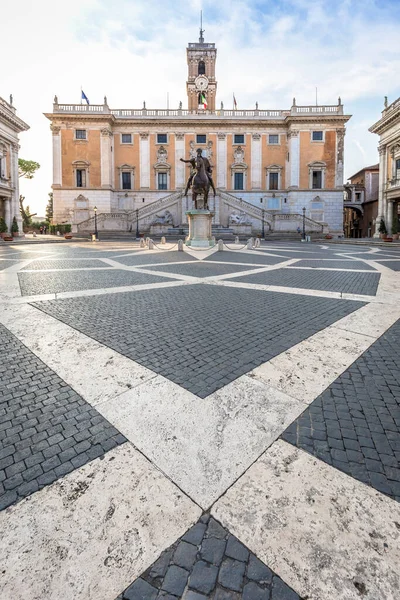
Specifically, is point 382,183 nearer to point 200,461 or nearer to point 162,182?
point 162,182

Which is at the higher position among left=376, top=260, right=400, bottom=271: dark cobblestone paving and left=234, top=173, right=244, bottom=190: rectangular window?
left=234, top=173, right=244, bottom=190: rectangular window

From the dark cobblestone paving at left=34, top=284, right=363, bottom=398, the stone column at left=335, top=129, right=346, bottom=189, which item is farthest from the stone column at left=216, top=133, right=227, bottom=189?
the dark cobblestone paving at left=34, top=284, right=363, bottom=398

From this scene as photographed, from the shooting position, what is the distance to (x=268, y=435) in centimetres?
238

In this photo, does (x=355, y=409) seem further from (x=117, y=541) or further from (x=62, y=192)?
(x=62, y=192)

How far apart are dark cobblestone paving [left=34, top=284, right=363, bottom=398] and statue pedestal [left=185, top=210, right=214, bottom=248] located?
13227 mm

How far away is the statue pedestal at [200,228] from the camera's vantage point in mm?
19766

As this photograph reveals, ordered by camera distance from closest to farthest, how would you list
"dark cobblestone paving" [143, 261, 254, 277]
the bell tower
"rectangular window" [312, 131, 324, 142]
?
"dark cobblestone paving" [143, 261, 254, 277]
"rectangular window" [312, 131, 324, 142]
the bell tower

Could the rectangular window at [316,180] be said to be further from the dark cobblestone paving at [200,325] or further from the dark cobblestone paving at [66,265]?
the dark cobblestone paving at [200,325]

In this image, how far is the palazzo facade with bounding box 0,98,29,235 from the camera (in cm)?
3272

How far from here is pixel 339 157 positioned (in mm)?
42062

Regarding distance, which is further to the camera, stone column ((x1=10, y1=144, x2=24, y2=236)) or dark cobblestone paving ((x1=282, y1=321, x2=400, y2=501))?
stone column ((x1=10, y1=144, x2=24, y2=236))

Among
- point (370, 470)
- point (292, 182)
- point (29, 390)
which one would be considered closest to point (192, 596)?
point (370, 470)

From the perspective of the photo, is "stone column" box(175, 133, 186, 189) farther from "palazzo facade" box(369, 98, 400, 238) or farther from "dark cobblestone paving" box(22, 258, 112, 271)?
"dark cobblestone paving" box(22, 258, 112, 271)

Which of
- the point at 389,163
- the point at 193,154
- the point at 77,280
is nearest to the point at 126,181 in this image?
the point at 193,154
